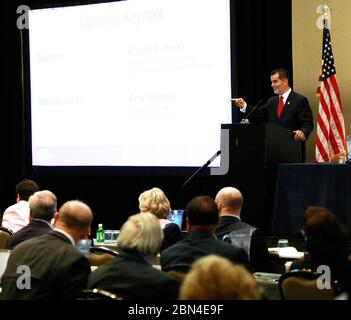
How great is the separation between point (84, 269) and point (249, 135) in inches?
138

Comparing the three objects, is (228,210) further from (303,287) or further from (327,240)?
(327,240)

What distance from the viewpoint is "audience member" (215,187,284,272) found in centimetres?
417

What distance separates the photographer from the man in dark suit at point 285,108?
23.5 ft

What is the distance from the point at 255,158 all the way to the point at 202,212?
282 cm

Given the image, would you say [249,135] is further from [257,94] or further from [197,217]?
[197,217]

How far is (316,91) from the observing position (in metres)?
8.14

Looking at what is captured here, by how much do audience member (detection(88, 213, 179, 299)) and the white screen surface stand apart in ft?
15.4

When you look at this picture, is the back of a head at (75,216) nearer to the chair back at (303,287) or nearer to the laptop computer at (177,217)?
the chair back at (303,287)

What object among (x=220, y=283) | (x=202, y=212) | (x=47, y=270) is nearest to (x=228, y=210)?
(x=202, y=212)

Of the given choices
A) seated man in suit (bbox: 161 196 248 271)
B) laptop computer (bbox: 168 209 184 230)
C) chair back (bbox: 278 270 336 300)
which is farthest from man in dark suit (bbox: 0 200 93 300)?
laptop computer (bbox: 168 209 184 230)

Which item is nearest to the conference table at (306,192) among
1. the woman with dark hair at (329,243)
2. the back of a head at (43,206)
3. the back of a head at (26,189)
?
the back of a head at (26,189)

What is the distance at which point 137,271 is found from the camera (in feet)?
9.54
